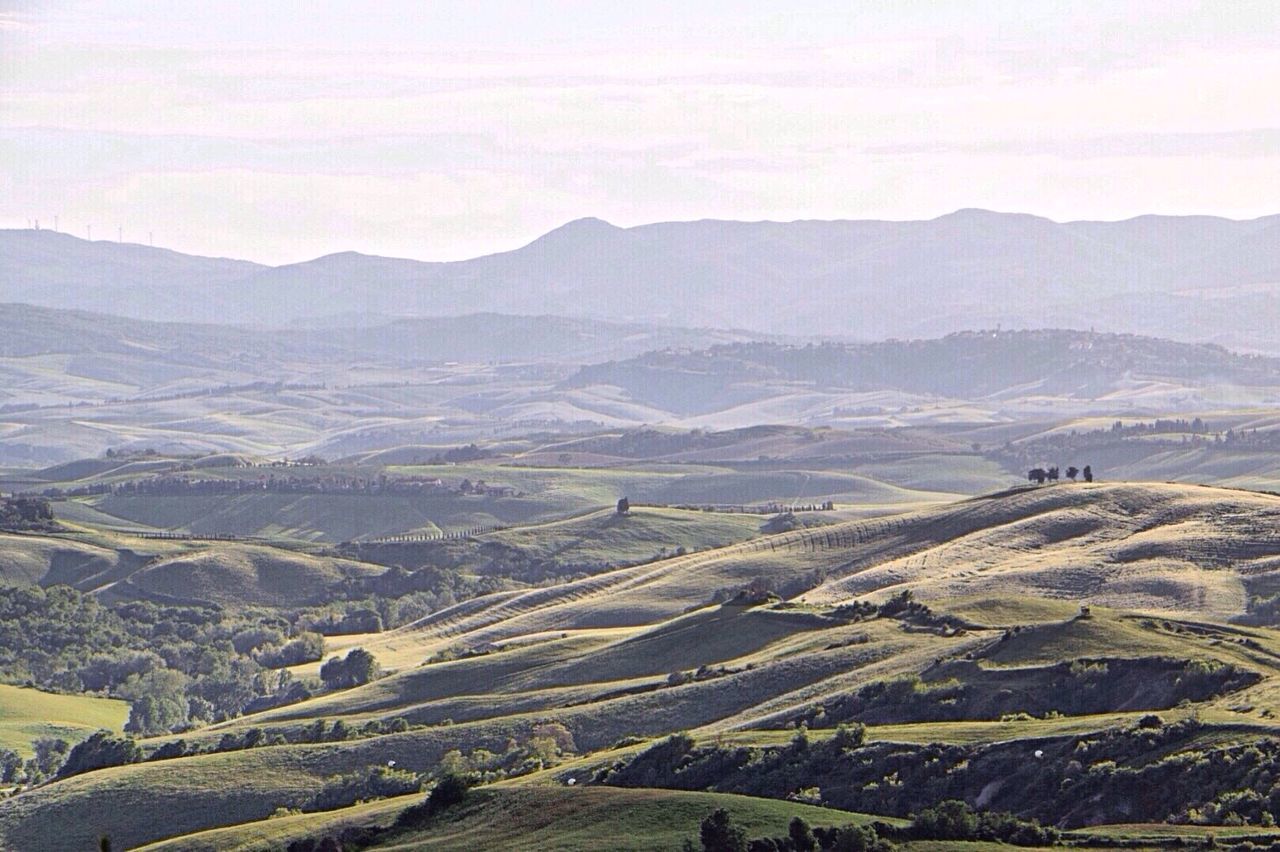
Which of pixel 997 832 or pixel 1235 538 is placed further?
pixel 1235 538

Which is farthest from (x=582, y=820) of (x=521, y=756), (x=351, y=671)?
(x=351, y=671)

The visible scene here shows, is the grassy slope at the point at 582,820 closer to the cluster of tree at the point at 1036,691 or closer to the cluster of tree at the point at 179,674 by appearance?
the cluster of tree at the point at 1036,691

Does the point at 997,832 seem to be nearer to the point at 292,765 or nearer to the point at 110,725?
the point at 292,765

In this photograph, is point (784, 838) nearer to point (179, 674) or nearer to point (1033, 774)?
point (1033, 774)

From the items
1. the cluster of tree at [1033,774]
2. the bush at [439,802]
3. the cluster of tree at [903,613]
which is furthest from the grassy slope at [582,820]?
the cluster of tree at [903,613]

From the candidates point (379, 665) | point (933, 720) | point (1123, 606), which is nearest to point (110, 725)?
point (379, 665)

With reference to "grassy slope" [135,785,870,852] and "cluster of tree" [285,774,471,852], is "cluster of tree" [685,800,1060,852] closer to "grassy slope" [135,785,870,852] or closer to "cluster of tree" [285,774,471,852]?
"grassy slope" [135,785,870,852]

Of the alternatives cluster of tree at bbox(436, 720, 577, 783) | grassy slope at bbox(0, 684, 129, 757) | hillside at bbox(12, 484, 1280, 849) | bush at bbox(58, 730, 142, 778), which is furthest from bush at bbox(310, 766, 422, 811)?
grassy slope at bbox(0, 684, 129, 757)
